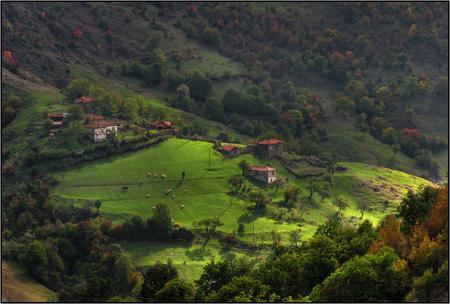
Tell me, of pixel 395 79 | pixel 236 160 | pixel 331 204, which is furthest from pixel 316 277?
pixel 395 79

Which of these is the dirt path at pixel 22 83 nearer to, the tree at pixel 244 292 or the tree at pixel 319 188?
the tree at pixel 319 188

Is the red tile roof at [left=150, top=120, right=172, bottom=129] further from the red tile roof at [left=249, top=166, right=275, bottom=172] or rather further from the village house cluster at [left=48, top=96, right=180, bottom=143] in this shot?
the red tile roof at [left=249, top=166, right=275, bottom=172]

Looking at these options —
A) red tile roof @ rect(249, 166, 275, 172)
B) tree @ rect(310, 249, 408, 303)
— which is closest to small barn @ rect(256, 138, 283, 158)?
red tile roof @ rect(249, 166, 275, 172)

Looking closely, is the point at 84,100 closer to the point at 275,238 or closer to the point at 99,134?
the point at 99,134

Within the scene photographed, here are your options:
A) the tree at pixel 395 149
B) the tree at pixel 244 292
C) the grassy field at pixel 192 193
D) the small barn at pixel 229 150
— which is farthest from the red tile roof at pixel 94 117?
the tree at pixel 244 292

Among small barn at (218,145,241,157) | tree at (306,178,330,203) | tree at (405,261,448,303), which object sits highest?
tree at (405,261,448,303)

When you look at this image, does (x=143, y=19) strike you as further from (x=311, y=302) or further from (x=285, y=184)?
(x=311, y=302)
